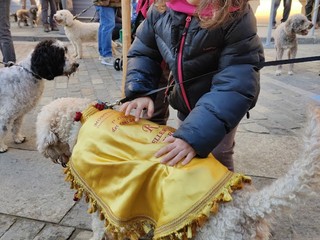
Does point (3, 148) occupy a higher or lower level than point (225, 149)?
lower

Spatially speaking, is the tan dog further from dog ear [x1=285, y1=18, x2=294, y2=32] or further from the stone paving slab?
the stone paving slab

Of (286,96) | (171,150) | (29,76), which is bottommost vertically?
(286,96)

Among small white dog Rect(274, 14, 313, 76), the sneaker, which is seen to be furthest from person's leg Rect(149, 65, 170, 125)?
the sneaker

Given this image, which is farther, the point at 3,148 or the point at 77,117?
the point at 3,148

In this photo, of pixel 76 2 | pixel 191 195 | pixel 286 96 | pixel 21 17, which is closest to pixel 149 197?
pixel 191 195

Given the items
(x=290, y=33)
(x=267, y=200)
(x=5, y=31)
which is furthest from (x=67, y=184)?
(x=290, y=33)

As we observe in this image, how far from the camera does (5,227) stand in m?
2.47

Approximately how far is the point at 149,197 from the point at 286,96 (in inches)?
172

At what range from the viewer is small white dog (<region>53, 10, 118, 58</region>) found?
8414 millimetres

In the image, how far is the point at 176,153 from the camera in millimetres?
1618

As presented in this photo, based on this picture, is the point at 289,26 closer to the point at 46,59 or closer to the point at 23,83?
the point at 46,59

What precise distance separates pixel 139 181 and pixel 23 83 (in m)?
2.61

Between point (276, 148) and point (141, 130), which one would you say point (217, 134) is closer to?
point (141, 130)

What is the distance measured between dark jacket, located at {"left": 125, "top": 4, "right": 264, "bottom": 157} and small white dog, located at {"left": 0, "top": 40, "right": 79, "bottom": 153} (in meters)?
2.05
